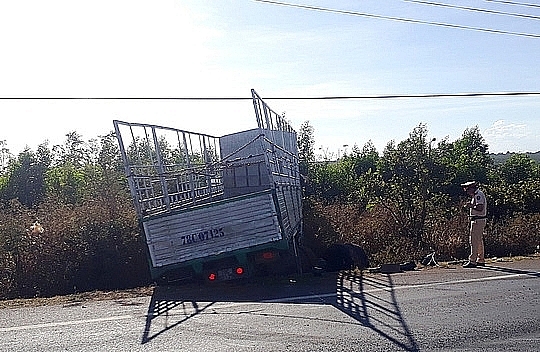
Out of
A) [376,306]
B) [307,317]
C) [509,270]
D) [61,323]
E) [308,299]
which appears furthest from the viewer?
[509,270]

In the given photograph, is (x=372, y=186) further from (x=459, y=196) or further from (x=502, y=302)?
(x=502, y=302)

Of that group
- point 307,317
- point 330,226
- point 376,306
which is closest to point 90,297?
point 307,317

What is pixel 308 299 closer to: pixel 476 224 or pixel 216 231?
pixel 216 231

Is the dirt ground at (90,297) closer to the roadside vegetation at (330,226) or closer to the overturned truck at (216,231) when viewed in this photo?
the overturned truck at (216,231)

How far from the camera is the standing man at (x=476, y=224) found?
12812 mm

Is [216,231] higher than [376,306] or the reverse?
higher

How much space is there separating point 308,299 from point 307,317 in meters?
1.21

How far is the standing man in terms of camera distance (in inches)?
504

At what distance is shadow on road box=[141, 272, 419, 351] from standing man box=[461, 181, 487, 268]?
2.22m

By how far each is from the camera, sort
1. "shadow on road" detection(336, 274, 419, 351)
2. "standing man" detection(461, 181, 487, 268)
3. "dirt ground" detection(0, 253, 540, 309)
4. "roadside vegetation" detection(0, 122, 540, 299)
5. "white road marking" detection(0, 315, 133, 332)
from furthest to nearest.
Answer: "roadside vegetation" detection(0, 122, 540, 299), "standing man" detection(461, 181, 487, 268), "dirt ground" detection(0, 253, 540, 309), "white road marking" detection(0, 315, 133, 332), "shadow on road" detection(336, 274, 419, 351)

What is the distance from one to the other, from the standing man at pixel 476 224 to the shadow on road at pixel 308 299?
7.29ft

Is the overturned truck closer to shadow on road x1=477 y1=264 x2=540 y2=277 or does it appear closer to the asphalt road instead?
the asphalt road

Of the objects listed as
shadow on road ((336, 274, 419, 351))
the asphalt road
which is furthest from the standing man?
shadow on road ((336, 274, 419, 351))

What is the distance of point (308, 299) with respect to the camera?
9633 mm
